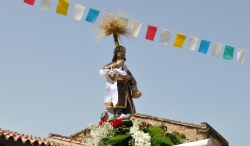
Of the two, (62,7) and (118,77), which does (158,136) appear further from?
(62,7)

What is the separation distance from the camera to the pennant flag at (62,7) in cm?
915

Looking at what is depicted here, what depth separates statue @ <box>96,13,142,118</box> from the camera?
7.82 m

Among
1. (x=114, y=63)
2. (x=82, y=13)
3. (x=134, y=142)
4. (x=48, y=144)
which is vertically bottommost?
(x=48, y=144)

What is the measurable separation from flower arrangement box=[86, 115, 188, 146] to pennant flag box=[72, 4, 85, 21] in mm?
2688

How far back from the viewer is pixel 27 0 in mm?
9227

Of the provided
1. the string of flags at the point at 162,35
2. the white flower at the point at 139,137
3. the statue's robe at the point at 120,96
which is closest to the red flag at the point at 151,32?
the string of flags at the point at 162,35

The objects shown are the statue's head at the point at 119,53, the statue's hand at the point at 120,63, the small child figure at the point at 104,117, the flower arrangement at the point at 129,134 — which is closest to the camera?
the flower arrangement at the point at 129,134

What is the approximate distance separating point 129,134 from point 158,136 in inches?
14.9

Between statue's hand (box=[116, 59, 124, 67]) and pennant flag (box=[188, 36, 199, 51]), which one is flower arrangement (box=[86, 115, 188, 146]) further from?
pennant flag (box=[188, 36, 199, 51])

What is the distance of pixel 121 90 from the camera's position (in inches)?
313

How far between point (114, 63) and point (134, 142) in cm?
178

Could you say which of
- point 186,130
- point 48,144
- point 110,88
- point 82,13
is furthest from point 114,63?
point 186,130

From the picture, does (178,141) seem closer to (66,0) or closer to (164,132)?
(164,132)

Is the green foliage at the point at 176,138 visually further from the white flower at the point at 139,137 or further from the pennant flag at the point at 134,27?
the pennant flag at the point at 134,27
